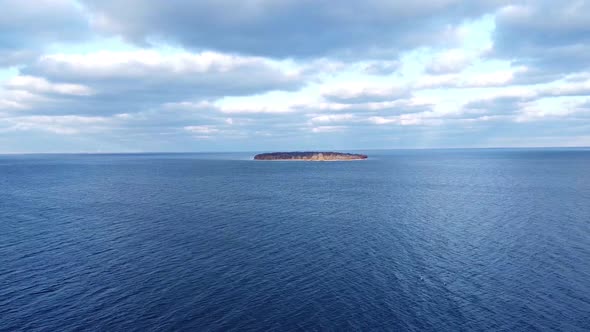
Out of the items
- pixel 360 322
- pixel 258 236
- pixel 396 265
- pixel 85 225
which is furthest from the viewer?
pixel 85 225

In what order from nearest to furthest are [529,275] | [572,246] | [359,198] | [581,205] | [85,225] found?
1. [529,275]
2. [572,246]
3. [85,225]
4. [581,205]
5. [359,198]

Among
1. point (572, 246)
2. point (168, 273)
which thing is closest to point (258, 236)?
point (168, 273)

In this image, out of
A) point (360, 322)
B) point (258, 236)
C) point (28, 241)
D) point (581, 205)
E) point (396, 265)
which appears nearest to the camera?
point (360, 322)

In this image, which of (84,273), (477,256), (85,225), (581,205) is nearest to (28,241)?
(85,225)

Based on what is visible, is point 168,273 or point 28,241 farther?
point 28,241

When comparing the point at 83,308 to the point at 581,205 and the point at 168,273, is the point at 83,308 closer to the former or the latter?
the point at 168,273

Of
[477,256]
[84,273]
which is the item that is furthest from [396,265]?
[84,273]

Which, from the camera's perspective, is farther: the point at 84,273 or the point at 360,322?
the point at 84,273

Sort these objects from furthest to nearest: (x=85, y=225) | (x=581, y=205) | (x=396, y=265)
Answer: (x=581, y=205)
(x=85, y=225)
(x=396, y=265)

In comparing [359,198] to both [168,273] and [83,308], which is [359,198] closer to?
[168,273]
